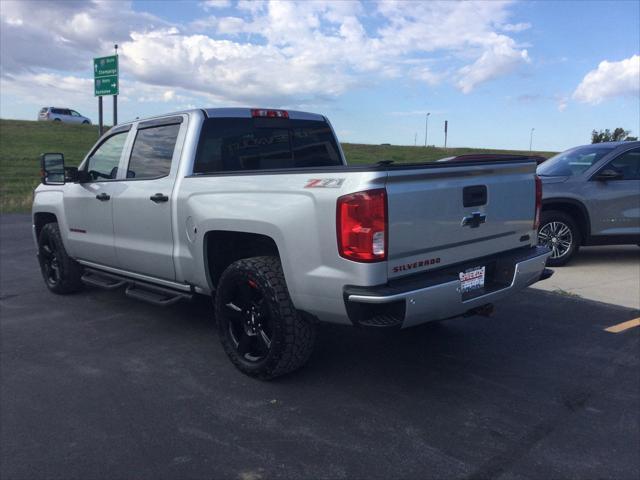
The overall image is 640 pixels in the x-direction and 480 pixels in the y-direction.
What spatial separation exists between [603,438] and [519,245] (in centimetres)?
153

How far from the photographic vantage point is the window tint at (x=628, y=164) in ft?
26.3

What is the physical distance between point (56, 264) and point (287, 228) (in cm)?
407

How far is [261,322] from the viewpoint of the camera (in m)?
4.01

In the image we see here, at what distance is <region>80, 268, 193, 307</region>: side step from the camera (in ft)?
15.5

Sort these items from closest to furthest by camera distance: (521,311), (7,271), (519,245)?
(519,245) → (521,311) → (7,271)

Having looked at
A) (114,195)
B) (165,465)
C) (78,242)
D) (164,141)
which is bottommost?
(165,465)

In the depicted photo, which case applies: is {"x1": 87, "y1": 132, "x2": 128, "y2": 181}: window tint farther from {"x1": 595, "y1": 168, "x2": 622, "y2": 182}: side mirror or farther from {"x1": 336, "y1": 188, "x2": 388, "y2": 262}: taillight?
{"x1": 595, "y1": 168, "x2": 622, "y2": 182}: side mirror

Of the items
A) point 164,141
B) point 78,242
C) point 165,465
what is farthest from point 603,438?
point 78,242

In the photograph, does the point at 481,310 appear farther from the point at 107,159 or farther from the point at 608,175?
the point at 608,175

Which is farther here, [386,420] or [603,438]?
[386,420]

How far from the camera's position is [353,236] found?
327 cm

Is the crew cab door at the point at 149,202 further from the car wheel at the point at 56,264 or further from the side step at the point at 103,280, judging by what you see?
the car wheel at the point at 56,264

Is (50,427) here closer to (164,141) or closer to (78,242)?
(164,141)

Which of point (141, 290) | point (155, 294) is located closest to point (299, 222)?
point (155, 294)
